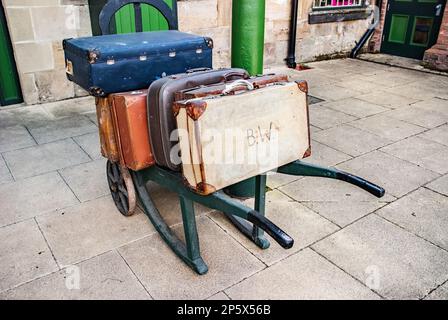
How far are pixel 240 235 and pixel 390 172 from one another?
1994 millimetres

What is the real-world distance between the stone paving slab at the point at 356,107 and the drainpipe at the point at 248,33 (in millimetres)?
3033

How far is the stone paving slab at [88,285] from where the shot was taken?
2.62 meters

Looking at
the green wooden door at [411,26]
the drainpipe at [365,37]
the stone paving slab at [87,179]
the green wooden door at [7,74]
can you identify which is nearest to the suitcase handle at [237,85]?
the stone paving slab at [87,179]

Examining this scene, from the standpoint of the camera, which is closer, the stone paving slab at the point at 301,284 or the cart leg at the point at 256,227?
the stone paving slab at the point at 301,284

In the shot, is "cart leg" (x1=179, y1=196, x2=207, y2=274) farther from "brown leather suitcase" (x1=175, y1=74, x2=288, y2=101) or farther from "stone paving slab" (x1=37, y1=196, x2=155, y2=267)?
"brown leather suitcase" (x1=175, y1=74, x2=288, y2=101)

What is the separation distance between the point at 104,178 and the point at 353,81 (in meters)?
5.51

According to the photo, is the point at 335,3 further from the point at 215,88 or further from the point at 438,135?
the point at 215,88

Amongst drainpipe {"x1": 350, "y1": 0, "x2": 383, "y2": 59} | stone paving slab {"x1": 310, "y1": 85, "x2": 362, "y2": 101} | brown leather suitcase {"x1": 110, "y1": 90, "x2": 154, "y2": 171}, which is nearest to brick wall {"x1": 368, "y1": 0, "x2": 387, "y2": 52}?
drainpipe {"x1": 350, "y1": 0, "x2": 383, "y2": 59}

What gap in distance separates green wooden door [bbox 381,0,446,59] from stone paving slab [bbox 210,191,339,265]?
7.25m

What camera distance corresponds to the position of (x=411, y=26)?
9.35 m

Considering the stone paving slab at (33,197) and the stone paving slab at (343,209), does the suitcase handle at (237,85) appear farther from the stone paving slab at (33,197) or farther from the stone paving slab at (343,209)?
the stone paving slab at (33,197)

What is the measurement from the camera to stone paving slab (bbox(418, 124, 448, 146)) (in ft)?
16.8
